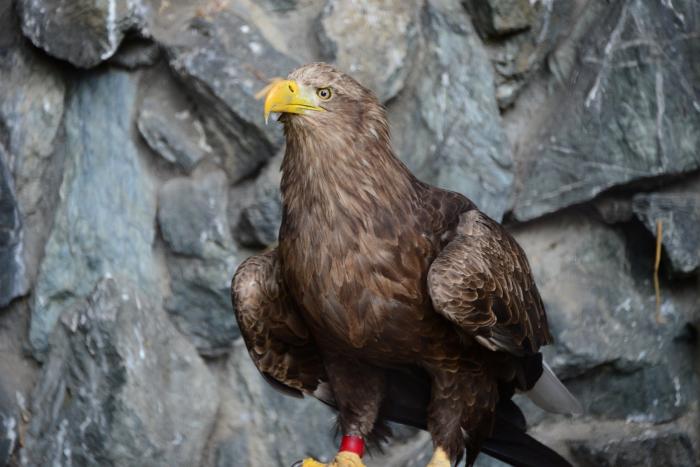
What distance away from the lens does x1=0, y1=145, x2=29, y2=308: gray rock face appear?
3400mm

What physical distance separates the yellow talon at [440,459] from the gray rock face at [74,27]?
1.61 meters

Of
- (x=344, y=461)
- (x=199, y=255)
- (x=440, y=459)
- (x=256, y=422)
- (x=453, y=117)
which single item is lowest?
(x=256, y=422)

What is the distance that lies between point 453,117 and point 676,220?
869mm

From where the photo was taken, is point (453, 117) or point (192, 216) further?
point (453, 117)

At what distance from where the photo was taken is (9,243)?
3.46 meters

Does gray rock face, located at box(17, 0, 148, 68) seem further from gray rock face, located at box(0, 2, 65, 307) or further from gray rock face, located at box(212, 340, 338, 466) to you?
gray rock face, located at box(212, 340, 338, 466)

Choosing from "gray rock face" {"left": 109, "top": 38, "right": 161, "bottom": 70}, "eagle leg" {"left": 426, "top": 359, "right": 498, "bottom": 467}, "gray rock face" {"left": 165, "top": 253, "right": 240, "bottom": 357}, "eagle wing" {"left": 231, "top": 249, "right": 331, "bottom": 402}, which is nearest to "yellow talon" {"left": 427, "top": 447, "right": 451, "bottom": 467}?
"eagle leg" {"left": 426, "top": 359, "right": 498, "bottom": 467}

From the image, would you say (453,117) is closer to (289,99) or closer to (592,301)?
(592,301)

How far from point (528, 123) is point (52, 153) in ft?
5.50

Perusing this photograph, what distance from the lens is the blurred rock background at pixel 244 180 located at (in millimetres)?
3500

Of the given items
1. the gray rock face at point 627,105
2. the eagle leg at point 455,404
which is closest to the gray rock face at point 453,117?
the gray rock face at point 627,105

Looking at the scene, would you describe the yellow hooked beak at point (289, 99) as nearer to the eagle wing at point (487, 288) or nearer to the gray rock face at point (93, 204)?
the eagle wing at point (487, 288)

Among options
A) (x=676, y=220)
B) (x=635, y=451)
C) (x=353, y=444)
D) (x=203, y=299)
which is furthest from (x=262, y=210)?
(x=635, y=451)

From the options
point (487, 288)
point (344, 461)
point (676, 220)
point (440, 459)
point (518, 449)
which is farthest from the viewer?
point (676, 220)
